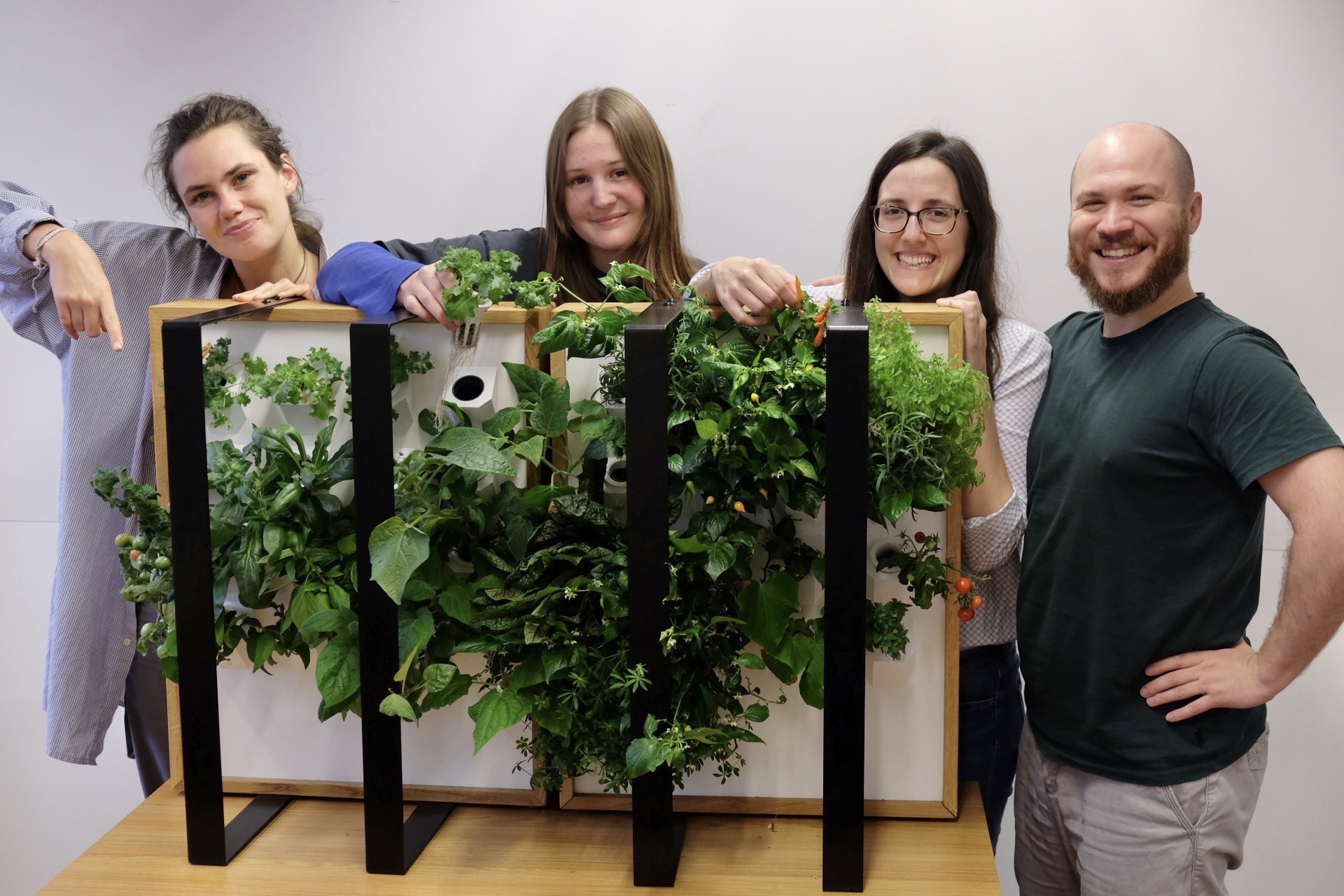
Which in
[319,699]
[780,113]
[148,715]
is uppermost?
[780,113]

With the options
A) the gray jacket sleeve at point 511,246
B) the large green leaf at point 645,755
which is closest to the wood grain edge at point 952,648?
the large green leaf at point 645,755

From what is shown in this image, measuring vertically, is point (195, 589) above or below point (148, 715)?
above

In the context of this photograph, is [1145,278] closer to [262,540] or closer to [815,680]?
[815,680]

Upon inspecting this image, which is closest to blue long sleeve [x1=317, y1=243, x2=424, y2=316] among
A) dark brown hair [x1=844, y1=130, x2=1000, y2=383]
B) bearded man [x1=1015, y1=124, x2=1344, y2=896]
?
dark brown hair [x1=844, y1=130, x2=1000, y2=383]

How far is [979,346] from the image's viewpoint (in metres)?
1.45

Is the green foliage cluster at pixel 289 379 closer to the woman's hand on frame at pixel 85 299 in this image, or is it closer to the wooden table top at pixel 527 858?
the woman's hand on frame at pixel 85 299

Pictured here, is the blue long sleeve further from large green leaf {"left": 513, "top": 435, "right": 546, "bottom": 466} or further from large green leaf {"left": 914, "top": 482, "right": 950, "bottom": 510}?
large green leaf {"left": 914, "top": 482, "right": 950, "bottom": 510}

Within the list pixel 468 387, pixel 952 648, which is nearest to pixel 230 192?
pixel 468 387

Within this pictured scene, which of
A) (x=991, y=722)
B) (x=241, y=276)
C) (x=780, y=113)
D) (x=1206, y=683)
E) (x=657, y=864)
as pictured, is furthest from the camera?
(x=780, y=113)

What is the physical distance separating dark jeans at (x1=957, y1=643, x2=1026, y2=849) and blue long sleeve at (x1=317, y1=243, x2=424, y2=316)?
42.8 inches

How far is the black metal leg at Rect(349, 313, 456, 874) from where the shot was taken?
50.7 inches

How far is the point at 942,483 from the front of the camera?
1271 mm

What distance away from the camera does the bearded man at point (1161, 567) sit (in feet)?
5.02

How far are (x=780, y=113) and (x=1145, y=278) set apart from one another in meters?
1.27
